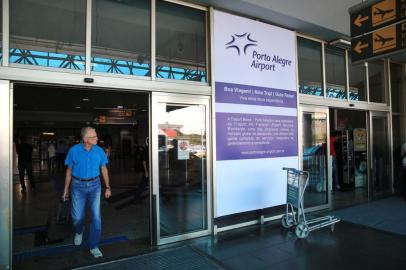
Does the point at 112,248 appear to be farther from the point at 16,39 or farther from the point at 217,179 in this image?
the point at 16,39

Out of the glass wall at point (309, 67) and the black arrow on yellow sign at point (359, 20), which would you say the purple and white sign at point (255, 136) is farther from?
the black arrow on yellow sign at point (359, 20)

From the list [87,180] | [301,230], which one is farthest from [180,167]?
[301,230]

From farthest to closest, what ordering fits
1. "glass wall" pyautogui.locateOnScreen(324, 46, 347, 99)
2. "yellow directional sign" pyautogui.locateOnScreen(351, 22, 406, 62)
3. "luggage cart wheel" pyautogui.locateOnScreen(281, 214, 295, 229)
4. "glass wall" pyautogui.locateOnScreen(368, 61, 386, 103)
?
"glass wall" pyautogui.locateOnScreen(368, 61, 386, 103) → "glass wall" pyautogui.locateOnScreen(324, 46, 347, 99) → "luggage cart wheel" pyautogui.locateOnScreen(281, 214, 295, 229) → "yellow directional sign" pyautogui.locateOnScreen(351, 22, 406, 62)

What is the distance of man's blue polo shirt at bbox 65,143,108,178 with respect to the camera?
150 inches

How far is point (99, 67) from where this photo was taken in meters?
3.89

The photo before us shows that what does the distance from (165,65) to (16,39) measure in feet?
6.03

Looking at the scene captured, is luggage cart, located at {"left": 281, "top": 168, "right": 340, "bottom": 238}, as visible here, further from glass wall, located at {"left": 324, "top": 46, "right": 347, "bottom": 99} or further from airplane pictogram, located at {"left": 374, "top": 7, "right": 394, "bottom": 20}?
glass wall, located at {"left": 324, "top": 46, "right": 347, "bottom": 99}

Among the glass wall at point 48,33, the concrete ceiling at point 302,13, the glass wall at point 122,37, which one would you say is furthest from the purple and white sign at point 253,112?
the glass wall at point 48,33

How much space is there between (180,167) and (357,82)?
490cm

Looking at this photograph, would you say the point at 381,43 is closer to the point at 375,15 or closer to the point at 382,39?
the point at 382,39

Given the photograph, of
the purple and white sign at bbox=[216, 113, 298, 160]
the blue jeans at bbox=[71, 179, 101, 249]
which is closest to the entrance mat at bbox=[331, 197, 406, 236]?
the purple and white sign at bbox=[216, 113, 298, 160]

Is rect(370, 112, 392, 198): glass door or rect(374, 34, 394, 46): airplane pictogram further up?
rect(374, 34, 394, 46): airplane pictogram

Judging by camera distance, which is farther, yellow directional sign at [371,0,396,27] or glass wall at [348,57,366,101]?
glass wall at [348,57,366,101]

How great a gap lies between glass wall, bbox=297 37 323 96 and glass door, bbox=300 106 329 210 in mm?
404
